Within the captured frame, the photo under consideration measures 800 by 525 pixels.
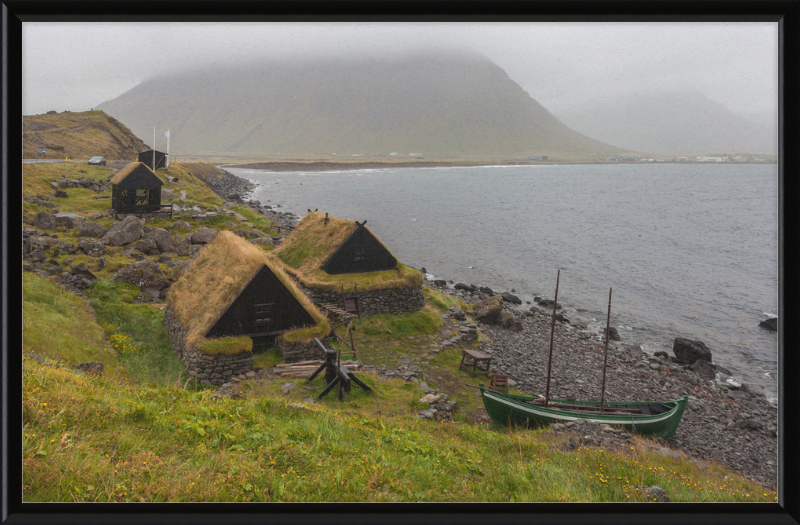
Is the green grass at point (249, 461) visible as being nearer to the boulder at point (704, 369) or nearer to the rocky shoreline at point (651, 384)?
the rocky shoreline at point (651, 384)

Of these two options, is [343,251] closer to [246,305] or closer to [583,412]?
[246,305]

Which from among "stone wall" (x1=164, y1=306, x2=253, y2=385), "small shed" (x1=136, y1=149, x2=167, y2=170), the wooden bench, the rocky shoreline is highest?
"small shed" (x1=136, y1=149, x2=167, y2=170)

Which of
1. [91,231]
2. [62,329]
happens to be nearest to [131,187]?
[91,231]

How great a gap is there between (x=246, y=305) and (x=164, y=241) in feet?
67.9

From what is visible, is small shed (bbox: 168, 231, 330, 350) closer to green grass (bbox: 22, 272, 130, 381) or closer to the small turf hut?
green grass (bbox: 22, 272, 130, 381)

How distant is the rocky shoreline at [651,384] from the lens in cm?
1961

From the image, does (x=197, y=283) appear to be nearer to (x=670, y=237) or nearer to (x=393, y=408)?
(x=393, y=408)

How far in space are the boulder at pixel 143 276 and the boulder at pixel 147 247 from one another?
636cm

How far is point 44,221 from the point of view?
1246 inches

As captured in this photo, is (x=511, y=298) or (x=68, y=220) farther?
(x=511, y=298)

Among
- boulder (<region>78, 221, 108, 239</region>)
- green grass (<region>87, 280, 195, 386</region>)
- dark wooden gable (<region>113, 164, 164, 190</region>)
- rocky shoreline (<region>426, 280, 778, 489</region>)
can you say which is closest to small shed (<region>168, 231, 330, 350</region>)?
green grass (<region>87, 280, 195, 386</region>)

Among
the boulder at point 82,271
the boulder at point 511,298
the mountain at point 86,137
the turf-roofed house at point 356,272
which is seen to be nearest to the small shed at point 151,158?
the mountain at point 86,137

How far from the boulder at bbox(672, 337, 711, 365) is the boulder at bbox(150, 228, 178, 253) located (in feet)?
126

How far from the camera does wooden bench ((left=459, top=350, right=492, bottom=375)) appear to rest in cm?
2216
